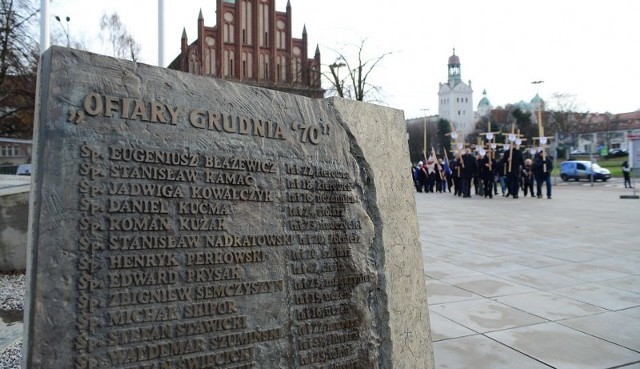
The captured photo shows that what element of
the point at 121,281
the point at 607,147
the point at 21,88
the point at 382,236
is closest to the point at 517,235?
the point at 382,236

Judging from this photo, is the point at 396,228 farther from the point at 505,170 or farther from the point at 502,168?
the point at 502,168

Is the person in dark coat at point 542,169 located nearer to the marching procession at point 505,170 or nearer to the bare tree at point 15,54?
the marching procession at point 505,170

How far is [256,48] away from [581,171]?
29342 mm

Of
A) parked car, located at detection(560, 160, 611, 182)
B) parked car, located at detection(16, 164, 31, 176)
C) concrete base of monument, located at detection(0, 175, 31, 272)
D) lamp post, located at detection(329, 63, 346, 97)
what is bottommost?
concrete base of monument, located at detection(0, 175, 31, 272)

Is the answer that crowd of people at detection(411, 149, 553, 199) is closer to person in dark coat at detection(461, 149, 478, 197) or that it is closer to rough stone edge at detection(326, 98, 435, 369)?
person in dark coat at detection(461, 149, 478, 197)

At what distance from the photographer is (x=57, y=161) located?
184 centimetres

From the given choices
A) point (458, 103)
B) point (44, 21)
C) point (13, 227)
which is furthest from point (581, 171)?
point (458, 103)

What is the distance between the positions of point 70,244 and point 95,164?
Result: 0.34 meters

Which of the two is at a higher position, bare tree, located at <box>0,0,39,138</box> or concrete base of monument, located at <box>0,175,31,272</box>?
bare tree, located at <box>0,0,39,138</box>

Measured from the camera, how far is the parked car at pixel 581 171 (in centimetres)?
3022

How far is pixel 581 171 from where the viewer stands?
31.3 metres

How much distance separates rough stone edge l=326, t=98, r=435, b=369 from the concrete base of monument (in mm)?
5004

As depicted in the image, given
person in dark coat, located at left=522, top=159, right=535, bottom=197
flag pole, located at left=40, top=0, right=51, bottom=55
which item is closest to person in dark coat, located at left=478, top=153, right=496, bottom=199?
person in dark coat, located at left=522, top=159, right=535, bottom=197

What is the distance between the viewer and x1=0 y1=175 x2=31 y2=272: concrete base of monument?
5.84 metres
